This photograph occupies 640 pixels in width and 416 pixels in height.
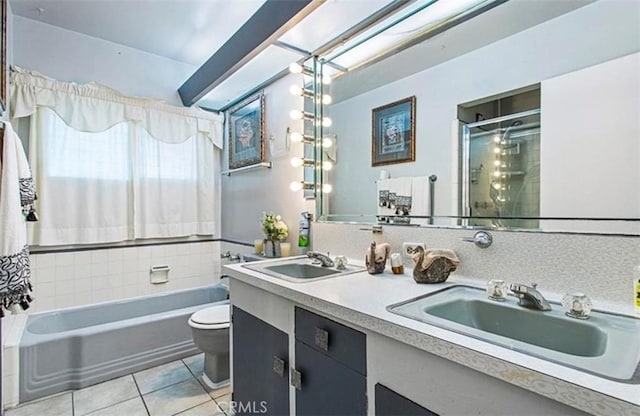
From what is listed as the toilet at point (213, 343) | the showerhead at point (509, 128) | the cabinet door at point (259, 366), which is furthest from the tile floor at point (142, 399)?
the showerhead at point (509, 128)

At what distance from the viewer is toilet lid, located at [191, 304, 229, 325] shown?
205 centimetres

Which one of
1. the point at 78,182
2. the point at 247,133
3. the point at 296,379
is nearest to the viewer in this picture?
the point at 296,379

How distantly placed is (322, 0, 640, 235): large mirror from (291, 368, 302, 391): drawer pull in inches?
35.0

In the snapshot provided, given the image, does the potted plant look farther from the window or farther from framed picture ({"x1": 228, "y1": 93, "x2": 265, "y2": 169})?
the window

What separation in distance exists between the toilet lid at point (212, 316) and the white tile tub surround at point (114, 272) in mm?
1024

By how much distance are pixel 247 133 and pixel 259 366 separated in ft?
6.88

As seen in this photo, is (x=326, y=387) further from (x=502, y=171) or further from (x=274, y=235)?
(x=274, y=235)

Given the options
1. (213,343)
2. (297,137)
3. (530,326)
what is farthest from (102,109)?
(530,326)

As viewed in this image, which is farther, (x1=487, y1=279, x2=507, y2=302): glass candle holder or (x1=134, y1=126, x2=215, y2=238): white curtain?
(x1=134, y1=126, x2=215, y2=238): white curtain

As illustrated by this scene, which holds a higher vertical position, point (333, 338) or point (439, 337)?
point (439, 337)

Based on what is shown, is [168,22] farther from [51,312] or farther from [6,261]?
[51,312]

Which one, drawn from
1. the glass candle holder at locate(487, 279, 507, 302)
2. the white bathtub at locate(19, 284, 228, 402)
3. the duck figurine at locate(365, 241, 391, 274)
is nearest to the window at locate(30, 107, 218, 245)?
the white bathtub at locate(19, 284, 228, 402)

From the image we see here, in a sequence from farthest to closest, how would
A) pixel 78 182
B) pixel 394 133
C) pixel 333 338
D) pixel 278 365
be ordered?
1. pixel 78 182
2. pixel 394 133
3. pixel 278 365
4. pixel 333 338

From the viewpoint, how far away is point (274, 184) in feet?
8.55
